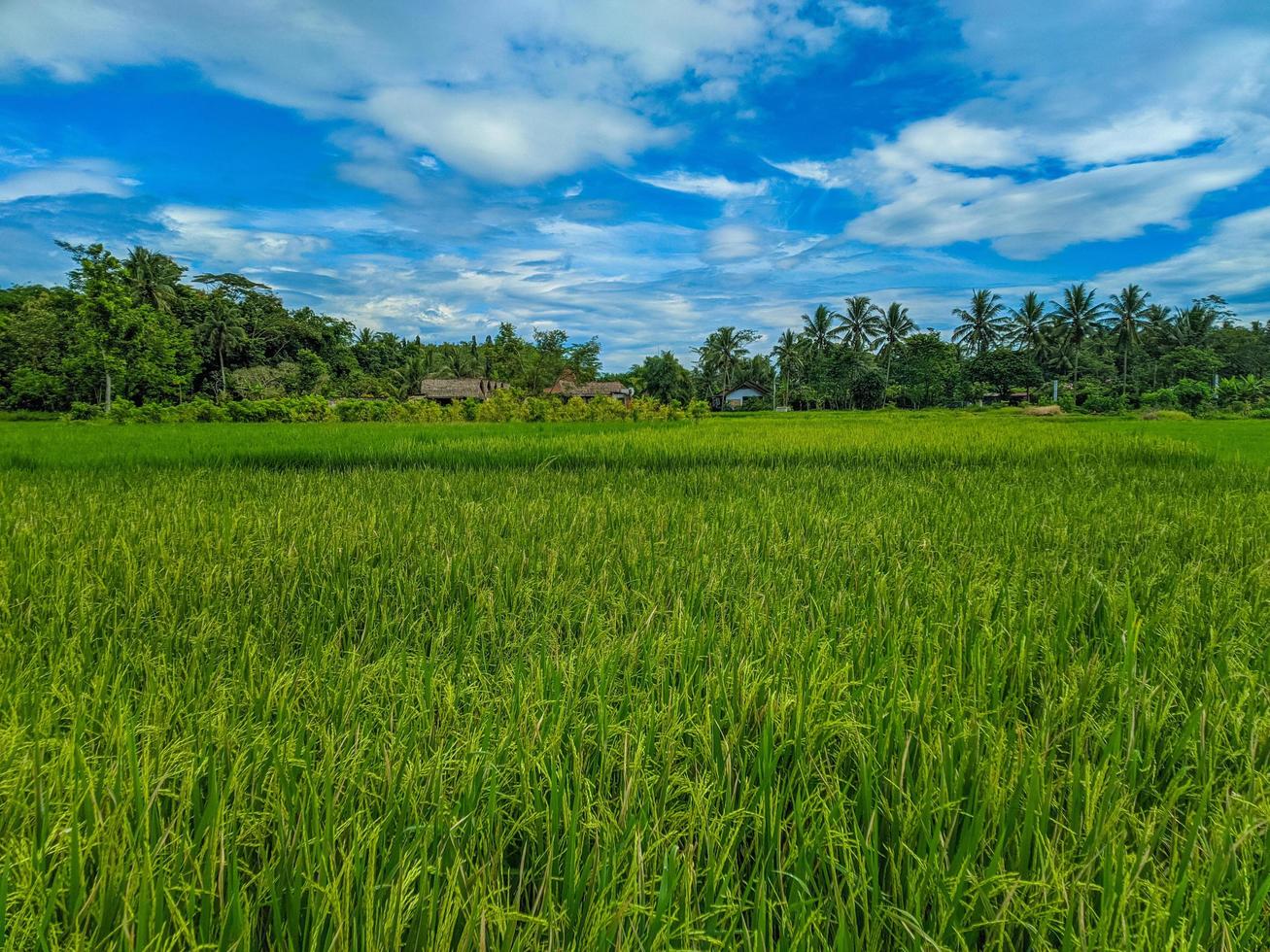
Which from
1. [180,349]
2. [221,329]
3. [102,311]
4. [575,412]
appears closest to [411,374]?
[221,329]

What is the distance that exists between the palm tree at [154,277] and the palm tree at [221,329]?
206cm

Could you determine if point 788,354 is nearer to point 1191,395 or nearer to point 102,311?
point 1191,395

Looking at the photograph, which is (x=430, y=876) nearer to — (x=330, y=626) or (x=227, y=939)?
(x=227, y=939)

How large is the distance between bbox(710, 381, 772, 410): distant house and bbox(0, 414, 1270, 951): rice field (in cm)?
6086

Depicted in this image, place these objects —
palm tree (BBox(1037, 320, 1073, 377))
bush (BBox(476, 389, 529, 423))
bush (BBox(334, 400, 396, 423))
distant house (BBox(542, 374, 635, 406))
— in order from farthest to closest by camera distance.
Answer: distant house (BBox(542, 374, 635, 406)) < palm tree (BBox(1037, 320, 1073, 377)) < bush (BBox(334, 400, 396, 423)) < bush (BBox(476, 389, 529, 423))

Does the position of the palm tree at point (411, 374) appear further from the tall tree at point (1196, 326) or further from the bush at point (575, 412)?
the tall tree at point (1196, 326)

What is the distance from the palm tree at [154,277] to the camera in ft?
116

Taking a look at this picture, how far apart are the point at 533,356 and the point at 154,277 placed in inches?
998

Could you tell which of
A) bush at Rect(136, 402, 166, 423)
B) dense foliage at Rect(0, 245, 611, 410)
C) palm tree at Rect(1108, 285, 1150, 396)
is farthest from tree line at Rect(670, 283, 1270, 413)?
bush at Rect(136, 402, 166, 423)

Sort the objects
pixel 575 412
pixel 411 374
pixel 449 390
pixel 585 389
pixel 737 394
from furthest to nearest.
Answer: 1. pixel 737 394
2. pixel 585 389
3. pixel 411 374
4. pixel 449 390
5. pixel 575 412

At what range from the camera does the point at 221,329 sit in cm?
3794

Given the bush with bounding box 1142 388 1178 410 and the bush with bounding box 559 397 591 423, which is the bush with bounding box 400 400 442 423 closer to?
the bush with bounding box 559 397 591 423

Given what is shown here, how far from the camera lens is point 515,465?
6.51 metres

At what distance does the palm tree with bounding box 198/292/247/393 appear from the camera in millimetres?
38094
